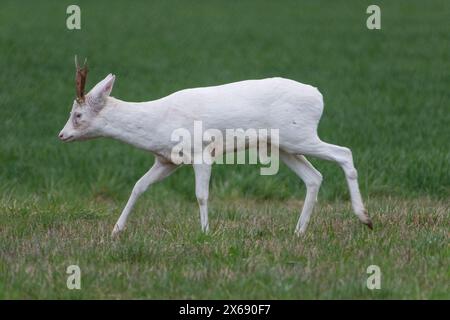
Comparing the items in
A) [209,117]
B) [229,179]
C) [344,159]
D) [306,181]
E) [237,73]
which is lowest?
[229,179]

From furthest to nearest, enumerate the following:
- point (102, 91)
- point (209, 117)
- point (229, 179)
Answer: point (229, 179)
point (102, 91)
point (209, 117)

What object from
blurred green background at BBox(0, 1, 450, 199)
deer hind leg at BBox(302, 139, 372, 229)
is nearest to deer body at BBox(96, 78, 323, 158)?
deer hind leg at BBox(302, 139, 372, 229)

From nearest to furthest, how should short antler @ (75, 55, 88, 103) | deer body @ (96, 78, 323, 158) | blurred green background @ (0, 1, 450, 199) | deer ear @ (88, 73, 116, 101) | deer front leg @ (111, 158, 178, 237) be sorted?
1. short antler @ (75, 55, 88, 103)
2. deer body @ (96, 78, 323, 158)
3. deer ear @ (88, 73, 116, 101)
4. deer front leg @ (111, 158, 178, 237)
5. blurred green background @ (0, 1, 450, 199)

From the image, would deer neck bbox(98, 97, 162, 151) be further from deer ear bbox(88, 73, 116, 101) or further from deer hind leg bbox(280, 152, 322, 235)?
deer hind leg bbox(280, 152, 322, 235)

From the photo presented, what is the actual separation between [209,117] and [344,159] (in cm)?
106

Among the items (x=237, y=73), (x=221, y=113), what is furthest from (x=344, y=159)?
(x=237, y=73)

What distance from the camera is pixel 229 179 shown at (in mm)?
11922

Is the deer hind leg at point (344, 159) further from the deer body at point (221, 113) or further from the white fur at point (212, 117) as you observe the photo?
the deer body at point (221, 113)

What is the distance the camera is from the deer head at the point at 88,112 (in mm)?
7898

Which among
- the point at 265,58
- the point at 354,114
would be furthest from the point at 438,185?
the point at 265,58

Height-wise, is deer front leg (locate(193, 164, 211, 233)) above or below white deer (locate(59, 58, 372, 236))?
below

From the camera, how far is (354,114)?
15266 millimetres

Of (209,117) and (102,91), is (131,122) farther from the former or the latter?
(209,117)

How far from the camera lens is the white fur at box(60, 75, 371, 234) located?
779cm
